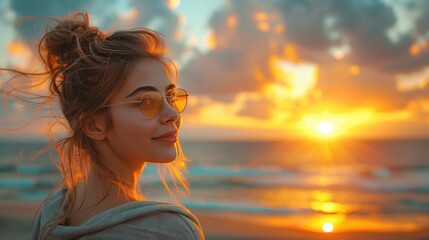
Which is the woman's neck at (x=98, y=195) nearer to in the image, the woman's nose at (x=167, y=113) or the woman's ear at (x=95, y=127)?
the woman's ear at (x=95, y=127)

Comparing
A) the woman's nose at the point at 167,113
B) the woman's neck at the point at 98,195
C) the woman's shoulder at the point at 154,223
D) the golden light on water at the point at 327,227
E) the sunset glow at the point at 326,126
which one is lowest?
the woman's shoulder at the point at 154,223

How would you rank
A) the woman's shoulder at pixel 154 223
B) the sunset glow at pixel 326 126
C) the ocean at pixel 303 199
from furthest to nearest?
the sunset glow at pixel 326 126 < the ocean at pixel 303 199 < the woman's shoulder at pixel 154 223

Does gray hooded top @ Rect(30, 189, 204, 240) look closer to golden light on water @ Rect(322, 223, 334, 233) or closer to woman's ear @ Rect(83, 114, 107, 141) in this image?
woman's ear @ Rect(83, 114, 107, 141)

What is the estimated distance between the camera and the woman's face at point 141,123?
142cm

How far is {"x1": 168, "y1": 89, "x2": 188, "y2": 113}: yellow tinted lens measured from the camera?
1571 millimetres

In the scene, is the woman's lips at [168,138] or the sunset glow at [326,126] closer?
the woman's lips at [168,138]

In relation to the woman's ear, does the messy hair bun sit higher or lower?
higher

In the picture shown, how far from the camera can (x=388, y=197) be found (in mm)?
15352

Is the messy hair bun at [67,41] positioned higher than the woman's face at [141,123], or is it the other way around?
the messy hair bun at [67,41]

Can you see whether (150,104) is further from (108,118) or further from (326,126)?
(326,126)

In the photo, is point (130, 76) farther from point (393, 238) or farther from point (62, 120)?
point (393, 238)

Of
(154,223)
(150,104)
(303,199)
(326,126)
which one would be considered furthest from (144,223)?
(326,126)

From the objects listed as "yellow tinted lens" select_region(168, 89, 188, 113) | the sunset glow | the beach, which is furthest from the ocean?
the sunset glow

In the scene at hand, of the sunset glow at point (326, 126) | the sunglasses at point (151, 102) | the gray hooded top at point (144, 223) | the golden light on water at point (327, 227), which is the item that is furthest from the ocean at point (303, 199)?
the sunset glow at point (326, 126)
